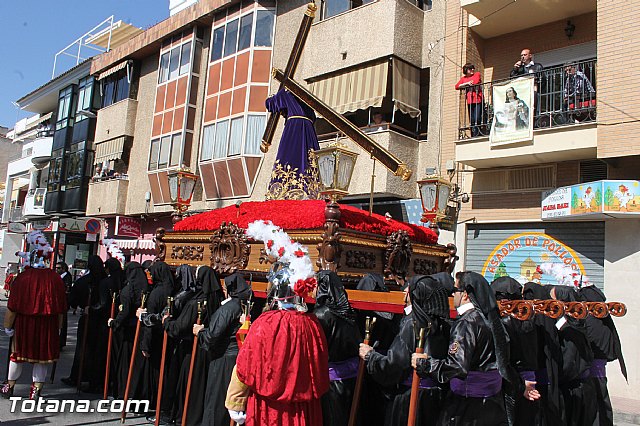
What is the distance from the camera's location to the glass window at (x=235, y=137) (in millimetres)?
16812

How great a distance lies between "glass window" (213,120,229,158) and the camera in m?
17.3

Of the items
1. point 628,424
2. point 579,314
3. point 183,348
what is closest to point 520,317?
point 579,314

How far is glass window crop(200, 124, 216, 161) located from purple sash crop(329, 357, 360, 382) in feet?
45.0

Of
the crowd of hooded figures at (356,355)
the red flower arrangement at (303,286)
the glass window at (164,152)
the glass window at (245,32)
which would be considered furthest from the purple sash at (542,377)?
the glass window at (164,152)

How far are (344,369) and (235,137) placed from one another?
12984mm

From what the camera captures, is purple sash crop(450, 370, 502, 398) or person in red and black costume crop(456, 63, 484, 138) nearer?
purple sash crop(450, 370, 502, 398)

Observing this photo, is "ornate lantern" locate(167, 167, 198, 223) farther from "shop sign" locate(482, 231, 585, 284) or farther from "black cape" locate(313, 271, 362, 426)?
"shop sign" locate(482, 231, 585, 284)

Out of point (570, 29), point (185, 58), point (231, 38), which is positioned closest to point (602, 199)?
point (570, 29)

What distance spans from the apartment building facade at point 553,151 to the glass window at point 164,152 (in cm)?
1093

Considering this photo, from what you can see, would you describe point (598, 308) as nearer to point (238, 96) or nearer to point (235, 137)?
point (235, 137)

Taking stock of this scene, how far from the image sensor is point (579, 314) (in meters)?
4.80

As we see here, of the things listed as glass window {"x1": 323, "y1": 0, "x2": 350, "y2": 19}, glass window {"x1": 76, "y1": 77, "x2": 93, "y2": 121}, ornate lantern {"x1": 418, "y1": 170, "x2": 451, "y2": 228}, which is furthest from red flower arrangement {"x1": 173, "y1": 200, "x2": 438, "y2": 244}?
glass window {"x1": 76, "y1": 77, "x2": 93, "y2": 121}

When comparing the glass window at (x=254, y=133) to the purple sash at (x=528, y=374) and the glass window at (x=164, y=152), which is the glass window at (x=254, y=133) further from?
the purple sash at (x=528, y=374)

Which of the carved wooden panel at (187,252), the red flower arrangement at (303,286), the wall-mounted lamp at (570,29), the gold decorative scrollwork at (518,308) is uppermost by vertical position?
the wall-mounted lamp at (570,29)
